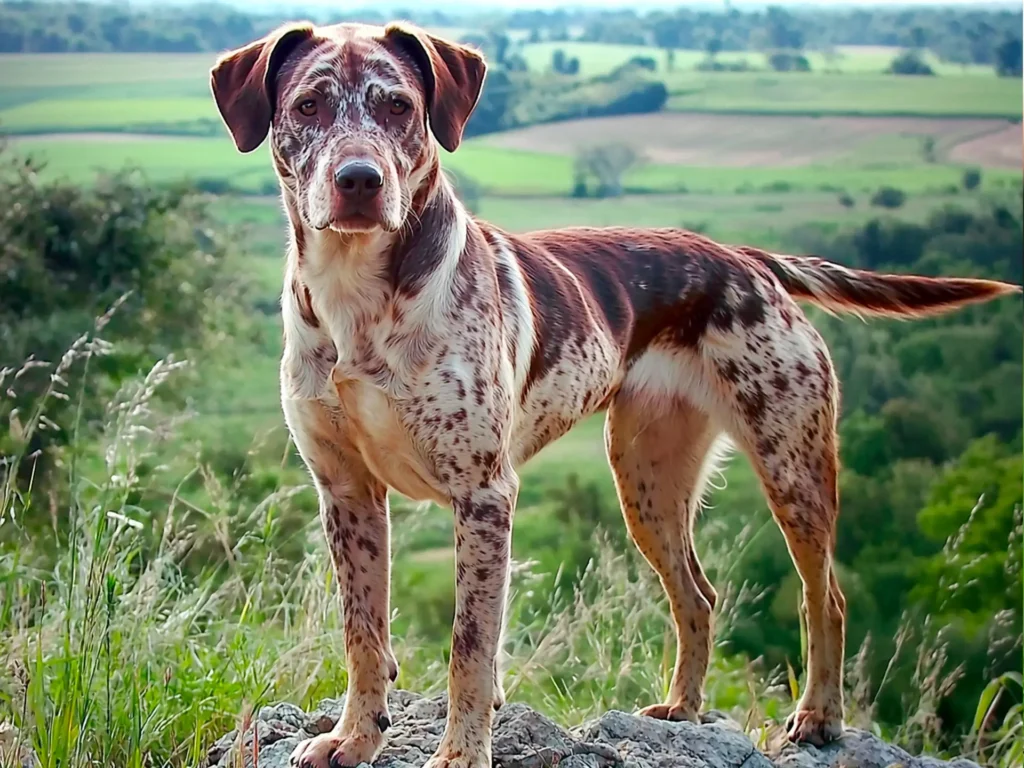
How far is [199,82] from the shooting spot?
1018 cm

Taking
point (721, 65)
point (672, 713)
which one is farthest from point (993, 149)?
point (672, 713)

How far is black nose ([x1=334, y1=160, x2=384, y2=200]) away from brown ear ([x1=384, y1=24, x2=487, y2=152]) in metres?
0.38

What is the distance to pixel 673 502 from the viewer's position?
183 inches

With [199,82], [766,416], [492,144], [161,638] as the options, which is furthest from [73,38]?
[766,416]

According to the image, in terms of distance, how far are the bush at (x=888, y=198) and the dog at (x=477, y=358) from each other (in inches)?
315

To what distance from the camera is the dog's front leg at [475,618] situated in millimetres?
3541

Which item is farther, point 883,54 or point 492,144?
point 883,54

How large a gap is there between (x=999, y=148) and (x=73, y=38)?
25.8 feet

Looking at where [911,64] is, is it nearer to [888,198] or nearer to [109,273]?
[888,198]

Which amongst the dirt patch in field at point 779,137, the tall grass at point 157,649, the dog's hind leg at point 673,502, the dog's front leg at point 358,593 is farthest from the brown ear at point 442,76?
the dirt patch in field at point 779,137

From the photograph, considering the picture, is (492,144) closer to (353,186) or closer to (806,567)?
(806,567)

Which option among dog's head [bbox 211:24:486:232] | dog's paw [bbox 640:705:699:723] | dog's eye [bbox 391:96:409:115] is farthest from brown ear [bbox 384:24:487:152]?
dog's paw [bbox 640:705:699:723]

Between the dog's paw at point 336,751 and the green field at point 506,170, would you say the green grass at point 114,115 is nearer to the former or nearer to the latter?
the green field at point 506,170

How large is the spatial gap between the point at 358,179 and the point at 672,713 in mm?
2231
